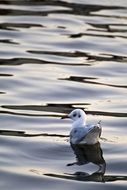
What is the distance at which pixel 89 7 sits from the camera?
24.9 meters

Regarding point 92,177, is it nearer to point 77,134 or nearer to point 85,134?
point 85,134

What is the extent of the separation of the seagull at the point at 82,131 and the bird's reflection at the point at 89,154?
81 mm

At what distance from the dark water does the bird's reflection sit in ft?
0.35

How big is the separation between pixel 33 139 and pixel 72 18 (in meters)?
10.9

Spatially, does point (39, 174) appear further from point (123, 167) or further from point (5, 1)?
point (5, 1)

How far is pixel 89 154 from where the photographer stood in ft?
Result: 42.2

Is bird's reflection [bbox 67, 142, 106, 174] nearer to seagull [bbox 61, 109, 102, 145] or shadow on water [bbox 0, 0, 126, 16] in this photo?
seagull [bbox 61, 109, 102, 145]

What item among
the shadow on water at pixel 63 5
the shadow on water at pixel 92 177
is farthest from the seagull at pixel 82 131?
the shadow on water at pixel 63 5

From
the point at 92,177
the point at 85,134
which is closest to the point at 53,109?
the point at 85,134

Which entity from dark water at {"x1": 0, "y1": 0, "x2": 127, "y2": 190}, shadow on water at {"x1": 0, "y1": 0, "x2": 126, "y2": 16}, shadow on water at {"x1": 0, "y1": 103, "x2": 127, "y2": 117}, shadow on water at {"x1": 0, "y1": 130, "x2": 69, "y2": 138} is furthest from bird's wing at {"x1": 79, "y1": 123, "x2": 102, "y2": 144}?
shadow on water at {"x1": 0, "y1": 0, "x2": 126, "y2": 16}

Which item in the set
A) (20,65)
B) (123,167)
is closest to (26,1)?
(20,65)

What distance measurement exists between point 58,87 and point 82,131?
3673mm

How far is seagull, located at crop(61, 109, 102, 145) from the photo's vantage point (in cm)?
1255

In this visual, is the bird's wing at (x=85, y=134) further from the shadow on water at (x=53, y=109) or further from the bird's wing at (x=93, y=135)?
the shadow on water at (x=53, y=109)
